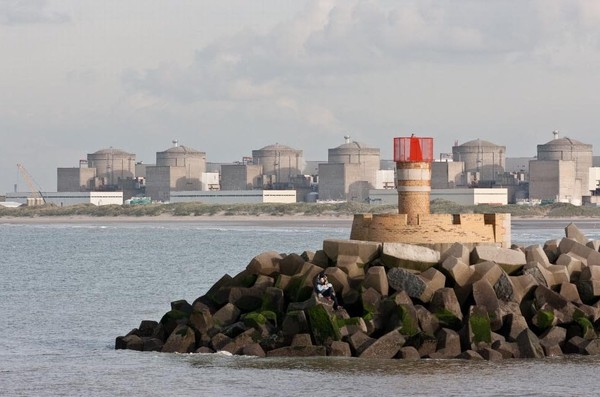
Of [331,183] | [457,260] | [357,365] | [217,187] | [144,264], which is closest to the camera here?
[357,365]

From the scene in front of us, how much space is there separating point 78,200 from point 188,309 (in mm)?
173077

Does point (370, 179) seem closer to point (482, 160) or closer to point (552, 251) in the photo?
point (482, 160)

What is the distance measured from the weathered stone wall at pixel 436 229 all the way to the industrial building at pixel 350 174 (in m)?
148

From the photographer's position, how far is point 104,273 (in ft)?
182

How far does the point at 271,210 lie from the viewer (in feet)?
540

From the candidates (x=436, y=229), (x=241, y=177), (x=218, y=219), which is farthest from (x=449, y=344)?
(x=241, y=177)

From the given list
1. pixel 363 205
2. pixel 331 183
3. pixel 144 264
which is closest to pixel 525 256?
pixel 144 264

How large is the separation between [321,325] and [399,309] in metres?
1.45

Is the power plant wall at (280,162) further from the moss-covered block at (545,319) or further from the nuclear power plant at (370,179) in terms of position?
the moss-covered block at (545,319)

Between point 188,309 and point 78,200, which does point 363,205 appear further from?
point 188,309

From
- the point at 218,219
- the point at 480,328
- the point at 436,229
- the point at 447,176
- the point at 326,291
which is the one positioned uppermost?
the point at 447,176

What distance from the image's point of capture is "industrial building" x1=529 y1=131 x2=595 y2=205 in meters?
170

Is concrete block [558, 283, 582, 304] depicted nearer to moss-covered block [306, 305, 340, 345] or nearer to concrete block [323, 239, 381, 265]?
concrete block [323, 239, 381, 265]

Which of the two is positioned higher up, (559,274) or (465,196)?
(465,196)
